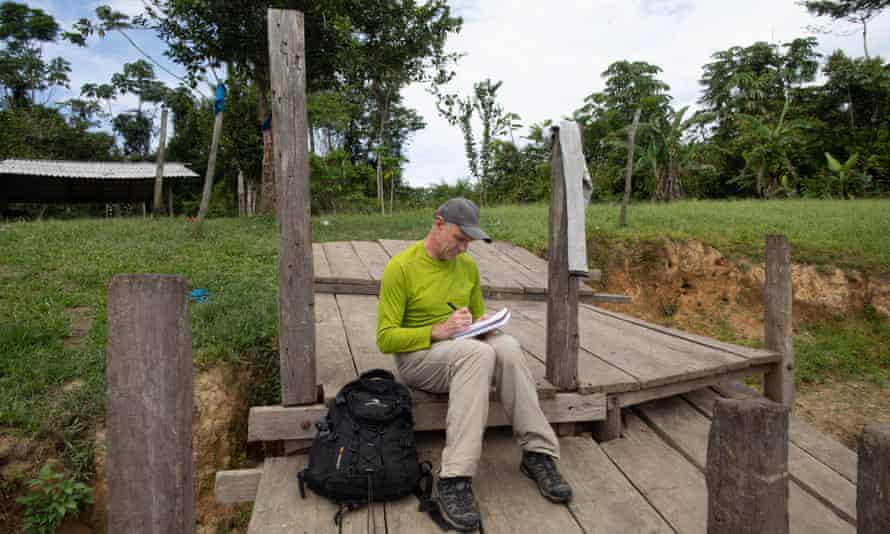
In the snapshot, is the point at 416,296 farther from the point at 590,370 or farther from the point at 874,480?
the point at 874,480

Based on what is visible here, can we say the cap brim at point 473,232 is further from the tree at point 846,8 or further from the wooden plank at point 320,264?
the tree at point 846,8

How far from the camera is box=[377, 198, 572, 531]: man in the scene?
2469 millimetres

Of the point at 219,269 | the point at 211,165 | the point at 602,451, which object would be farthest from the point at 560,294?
the point at 211,165

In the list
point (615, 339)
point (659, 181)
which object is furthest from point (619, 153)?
point (615, 339)

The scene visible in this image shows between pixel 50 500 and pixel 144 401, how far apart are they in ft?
7.62

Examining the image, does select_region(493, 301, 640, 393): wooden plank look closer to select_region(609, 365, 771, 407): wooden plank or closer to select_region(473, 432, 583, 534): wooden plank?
select_region(609, 365, 771, 407): wooden plank

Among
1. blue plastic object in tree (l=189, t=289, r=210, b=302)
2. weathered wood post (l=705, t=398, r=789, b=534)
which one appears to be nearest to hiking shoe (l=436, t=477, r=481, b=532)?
weathered wood post (l=705, t=398, r=789, b=534)

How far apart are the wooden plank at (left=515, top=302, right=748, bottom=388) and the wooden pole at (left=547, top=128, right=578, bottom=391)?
0.51 metres

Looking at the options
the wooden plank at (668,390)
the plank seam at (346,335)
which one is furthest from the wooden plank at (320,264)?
the wooden plank at (668,390)

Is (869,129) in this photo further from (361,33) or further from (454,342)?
(454,342)

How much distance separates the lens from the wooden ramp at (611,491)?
2369 mm

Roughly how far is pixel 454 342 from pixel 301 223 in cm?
93

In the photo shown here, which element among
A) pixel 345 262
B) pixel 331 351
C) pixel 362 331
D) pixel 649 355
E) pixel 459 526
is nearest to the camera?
pixel 459 526

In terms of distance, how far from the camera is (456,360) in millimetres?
2662
